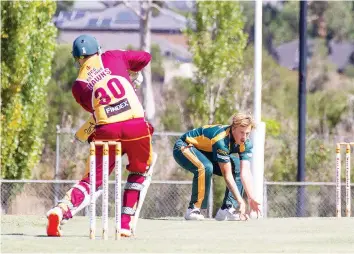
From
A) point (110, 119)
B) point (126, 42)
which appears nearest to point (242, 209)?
point (110, 119)

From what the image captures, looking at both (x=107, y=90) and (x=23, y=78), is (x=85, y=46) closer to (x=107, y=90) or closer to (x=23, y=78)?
(x=107, y=90)

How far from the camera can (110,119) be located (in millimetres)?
12047

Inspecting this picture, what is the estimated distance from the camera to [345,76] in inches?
2904

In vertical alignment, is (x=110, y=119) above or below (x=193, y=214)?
above

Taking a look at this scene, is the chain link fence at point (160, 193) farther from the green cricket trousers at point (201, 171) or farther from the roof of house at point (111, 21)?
the roof of house at point (111, 21)

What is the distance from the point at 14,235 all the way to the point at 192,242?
6.36 ft

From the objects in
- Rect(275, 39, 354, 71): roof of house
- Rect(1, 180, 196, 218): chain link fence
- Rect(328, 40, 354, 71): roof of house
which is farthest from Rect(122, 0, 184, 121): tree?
Rect(328, 40, 354, 71): roof of house

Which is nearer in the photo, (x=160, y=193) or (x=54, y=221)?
(x=54, y=221)

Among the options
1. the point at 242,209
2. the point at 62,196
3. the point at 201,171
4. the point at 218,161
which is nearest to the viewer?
the point at 242,209

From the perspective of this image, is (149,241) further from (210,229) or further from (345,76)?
(345,76)

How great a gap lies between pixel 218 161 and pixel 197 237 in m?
2.48

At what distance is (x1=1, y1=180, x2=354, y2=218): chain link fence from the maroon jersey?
35.2 ft

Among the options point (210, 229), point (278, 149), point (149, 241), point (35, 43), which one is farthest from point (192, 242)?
point (278, 149)

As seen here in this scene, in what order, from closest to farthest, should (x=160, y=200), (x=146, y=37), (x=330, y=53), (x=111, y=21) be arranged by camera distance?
(x=160, y=200), (x=146, y=37), (x=111, y=21), (x=330, y=53)
